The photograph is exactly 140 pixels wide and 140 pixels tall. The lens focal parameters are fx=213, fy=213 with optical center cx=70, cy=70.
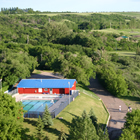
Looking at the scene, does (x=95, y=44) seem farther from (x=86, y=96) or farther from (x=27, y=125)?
(x=27, y=125)

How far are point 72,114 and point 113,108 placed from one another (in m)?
8.80

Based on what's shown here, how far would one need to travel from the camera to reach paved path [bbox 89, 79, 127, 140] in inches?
990

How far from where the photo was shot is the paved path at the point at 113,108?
2513cm

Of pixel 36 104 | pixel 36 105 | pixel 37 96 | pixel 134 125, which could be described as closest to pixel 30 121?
pixel 36 105

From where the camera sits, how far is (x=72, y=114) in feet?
87.3

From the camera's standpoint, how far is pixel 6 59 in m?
38.9

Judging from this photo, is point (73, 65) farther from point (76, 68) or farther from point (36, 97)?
point (36, 97)

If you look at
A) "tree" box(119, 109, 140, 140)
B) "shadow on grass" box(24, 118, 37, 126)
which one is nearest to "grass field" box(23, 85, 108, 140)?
"shadow on grass" box(24, 118, 37, 126)

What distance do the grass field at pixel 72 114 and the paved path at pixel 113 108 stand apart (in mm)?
1139

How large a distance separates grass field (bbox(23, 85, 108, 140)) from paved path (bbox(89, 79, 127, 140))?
1139mm

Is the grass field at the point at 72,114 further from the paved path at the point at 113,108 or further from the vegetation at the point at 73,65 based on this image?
the paved path at the point at 113,108

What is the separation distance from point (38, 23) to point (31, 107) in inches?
4648

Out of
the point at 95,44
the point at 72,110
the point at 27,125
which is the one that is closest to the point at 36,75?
the point at 72,110

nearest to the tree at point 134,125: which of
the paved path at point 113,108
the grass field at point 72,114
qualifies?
the paved path at point 113,108
